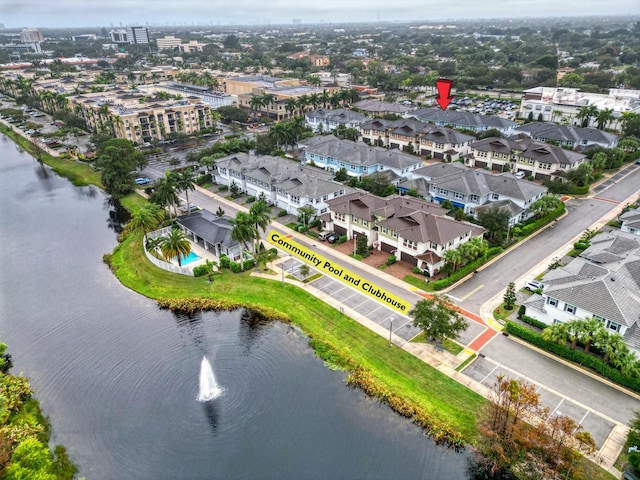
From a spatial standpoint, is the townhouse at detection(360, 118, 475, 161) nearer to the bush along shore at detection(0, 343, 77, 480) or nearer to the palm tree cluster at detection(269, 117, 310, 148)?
the palm tree cluster at detection(269, 117, 310, 148)

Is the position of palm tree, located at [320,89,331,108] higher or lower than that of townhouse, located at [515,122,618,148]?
higher

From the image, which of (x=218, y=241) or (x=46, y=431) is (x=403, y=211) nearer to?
(x=218, y=241)

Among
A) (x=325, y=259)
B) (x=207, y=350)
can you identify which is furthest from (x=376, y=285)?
(x=207, y=350)

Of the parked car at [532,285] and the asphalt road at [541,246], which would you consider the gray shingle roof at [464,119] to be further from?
the parked car at [532,285]

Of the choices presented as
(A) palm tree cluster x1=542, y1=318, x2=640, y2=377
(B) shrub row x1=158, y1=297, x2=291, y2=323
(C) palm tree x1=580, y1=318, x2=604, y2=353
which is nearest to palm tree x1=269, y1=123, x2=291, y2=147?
(B) shrub row x1=158, y1=297, x2=291, y2=323

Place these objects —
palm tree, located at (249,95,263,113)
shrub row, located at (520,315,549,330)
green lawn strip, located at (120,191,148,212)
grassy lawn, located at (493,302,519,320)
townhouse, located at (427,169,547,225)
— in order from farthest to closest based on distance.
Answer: palm tree, located at (249,95,263,113) → green lawn strip, located at (120,191,148,212) → townhouse, located at (427,169,547,225) → grassy lawn, located at (493,302,519,320) → shrub row, located at (520,315,549,330)
